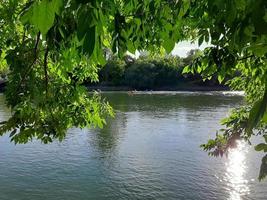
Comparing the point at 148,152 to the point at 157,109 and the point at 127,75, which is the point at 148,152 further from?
the point at 127,75

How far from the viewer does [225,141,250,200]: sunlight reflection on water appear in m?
19.2

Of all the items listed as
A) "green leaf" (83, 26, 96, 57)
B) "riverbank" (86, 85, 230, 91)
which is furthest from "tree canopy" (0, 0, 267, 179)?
"riverbank" (86, 85, 230, 91)

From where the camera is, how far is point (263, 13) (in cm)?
162

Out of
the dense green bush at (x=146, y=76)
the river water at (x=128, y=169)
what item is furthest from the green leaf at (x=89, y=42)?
the dense green bush at (x=146, y=76)

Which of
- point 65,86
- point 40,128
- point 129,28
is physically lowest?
point 40,128

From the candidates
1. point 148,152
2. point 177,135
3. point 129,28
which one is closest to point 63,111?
point 129,28

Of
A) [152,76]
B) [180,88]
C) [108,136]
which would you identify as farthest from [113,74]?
[108,136]

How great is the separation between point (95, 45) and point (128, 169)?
2126 centimetres

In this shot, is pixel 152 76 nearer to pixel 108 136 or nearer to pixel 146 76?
pixel 146 76

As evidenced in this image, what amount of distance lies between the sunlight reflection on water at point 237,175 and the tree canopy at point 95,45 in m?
9.63

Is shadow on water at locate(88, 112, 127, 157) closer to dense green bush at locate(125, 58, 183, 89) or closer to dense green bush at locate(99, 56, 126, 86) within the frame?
dense green bush at locate(125, 58, 183, 89)

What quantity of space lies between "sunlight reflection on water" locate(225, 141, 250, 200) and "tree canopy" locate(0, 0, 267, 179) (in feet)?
31.6

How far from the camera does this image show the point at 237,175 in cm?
2219

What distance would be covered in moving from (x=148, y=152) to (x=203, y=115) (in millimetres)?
18051
